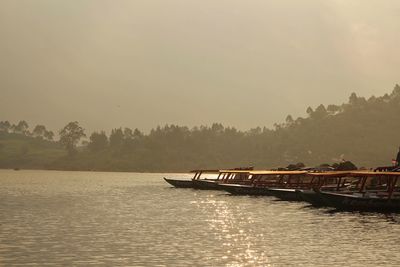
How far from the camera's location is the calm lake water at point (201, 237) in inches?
1615

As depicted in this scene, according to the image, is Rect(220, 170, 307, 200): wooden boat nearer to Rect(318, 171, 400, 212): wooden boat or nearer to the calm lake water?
the calm lake water

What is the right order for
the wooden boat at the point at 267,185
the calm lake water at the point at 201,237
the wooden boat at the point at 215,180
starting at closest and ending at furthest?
1. the calm lake water at the point at 201,237
2. the wooden boat at the point at 267,185
3. the wooden boat at the point at 215,180

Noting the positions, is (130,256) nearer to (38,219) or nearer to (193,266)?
(193,266)

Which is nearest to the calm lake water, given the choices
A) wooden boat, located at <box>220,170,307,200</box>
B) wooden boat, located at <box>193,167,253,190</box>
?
wooden boat, located at <box>220,170,307,200</box>

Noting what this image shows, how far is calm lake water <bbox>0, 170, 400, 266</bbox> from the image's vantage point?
4103cm

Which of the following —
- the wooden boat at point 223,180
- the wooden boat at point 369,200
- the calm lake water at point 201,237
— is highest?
the wooden boat at point 223,180

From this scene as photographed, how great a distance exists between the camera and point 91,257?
4178 cm

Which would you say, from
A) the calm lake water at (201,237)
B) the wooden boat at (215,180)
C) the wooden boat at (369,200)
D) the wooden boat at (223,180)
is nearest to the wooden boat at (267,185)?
the wooden boat at (215,180)

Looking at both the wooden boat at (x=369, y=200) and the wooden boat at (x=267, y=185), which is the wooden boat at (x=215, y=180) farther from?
the wooden boat at (x=369, y=200)

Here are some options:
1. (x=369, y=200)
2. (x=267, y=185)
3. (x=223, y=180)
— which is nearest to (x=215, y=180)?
(x=223, y=180)

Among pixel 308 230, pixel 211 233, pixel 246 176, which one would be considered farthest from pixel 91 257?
pixel 246 176

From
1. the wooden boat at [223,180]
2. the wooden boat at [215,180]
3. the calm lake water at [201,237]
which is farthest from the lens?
the wooden boat at [223,180]

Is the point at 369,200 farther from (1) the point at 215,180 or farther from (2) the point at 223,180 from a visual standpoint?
(1) the point at 215,180

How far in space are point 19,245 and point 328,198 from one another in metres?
34.3
